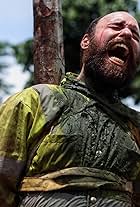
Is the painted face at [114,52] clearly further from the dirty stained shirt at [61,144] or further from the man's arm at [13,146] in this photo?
the man's arm at [13,146]

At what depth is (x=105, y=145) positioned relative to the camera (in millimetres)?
2570

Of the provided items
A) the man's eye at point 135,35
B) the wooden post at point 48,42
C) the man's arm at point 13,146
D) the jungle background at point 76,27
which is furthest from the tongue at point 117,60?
the jungle background at point 76,27

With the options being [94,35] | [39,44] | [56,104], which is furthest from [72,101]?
[39,44]

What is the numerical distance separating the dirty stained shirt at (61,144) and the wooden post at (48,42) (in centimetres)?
72

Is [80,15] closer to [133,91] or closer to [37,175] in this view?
[133,91]

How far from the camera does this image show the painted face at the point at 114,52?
2.68 meters

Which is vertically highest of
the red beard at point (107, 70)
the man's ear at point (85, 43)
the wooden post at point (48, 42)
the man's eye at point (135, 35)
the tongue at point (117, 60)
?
the man's eye at point (135, 35)

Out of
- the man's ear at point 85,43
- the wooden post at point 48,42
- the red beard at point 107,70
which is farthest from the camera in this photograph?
the wooden post at point 48,42

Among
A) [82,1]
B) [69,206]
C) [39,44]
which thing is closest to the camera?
[69,206]

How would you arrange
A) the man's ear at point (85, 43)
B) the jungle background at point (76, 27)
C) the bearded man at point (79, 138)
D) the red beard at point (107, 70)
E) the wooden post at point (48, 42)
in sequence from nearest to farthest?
the bearded man at point (79, 138), the red beard at point (107, 70), the man's ear at point (85, 43), the wooden post at point (48, 42), the jungle background at point (76, 27)

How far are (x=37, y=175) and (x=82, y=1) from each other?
13141mm

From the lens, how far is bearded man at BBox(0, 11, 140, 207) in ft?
8.20

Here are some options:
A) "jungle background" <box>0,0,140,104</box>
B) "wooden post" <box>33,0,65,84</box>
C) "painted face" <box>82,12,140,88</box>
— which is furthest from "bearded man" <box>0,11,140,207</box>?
"jungle background" <box>0,0,140,104</box>

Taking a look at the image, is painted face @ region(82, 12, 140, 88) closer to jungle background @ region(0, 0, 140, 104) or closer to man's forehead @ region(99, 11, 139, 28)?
man's forehead @ region(99, 11, 139, 28)
